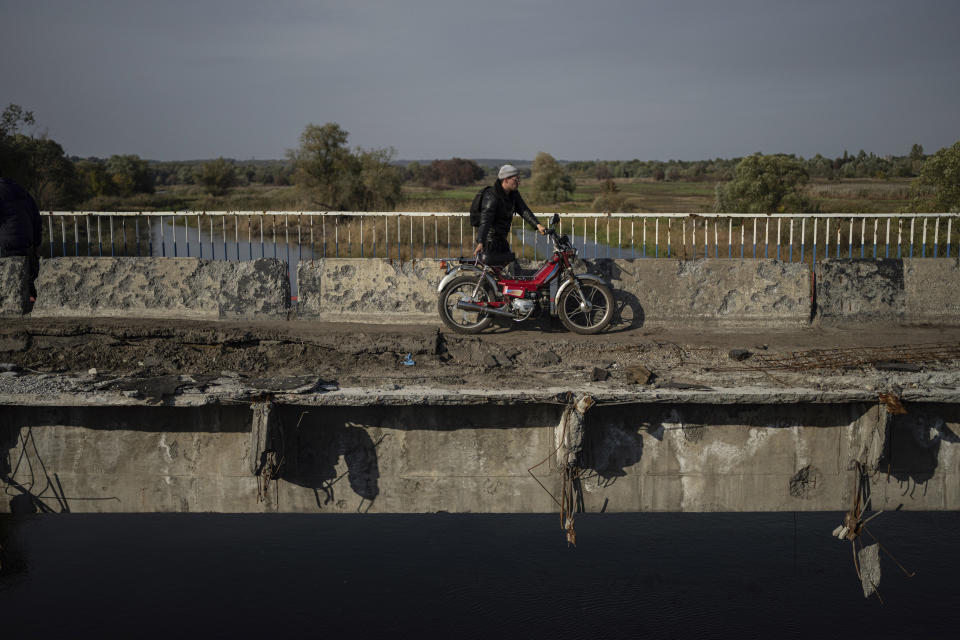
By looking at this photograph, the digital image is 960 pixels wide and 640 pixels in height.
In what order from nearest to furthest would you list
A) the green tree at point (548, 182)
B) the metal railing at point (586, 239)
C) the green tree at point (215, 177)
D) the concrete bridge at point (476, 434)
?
the concrete bridge at point (476, 434)
the metal railing at point (586, 239)
the green tree at point (548, 182)
the green tree at point (215, 177)

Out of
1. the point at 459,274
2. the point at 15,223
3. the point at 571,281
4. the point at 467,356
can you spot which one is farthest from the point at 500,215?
the point at 15,223

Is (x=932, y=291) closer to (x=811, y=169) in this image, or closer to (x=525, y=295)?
(x=525, y=295)

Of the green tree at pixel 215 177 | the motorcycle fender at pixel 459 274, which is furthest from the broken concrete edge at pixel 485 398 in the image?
the green tree at pixel 215 177

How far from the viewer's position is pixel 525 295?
970 centimetres

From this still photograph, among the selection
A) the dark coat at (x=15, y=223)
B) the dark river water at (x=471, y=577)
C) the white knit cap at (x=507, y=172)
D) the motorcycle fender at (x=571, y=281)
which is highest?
the white knit cap at (x=507, y=172)

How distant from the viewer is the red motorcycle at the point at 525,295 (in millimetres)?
9617

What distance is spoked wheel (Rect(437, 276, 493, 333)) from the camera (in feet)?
31.7

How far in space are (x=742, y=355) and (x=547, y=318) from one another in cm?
247

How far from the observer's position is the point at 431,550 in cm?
976

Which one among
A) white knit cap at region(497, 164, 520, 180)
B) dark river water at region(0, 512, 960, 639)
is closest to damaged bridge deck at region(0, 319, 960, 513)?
dark river water at region(0, 512, 960, 639)

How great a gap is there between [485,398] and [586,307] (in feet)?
10.4

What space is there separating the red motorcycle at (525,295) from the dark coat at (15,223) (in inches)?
205

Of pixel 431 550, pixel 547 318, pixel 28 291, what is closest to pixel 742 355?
pixel 547 318

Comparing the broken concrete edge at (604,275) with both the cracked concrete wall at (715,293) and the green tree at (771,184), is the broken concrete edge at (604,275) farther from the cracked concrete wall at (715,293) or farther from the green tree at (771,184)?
the green tree at (771,184)
